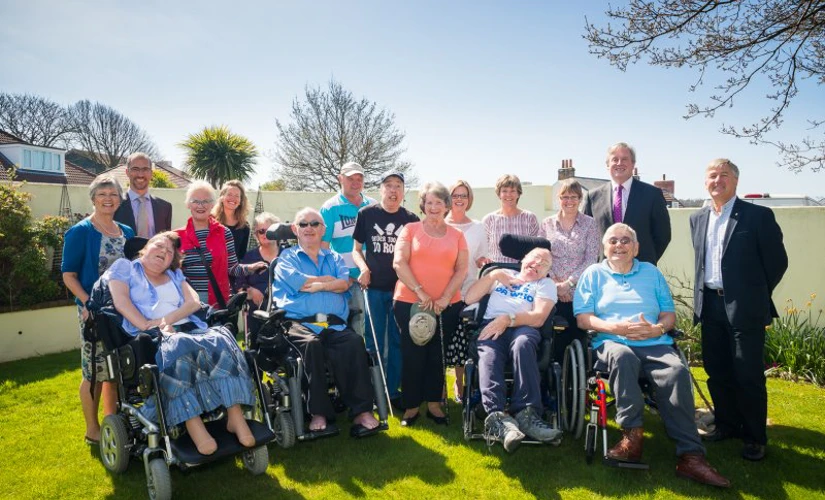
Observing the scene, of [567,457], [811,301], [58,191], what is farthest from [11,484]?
[811,301]

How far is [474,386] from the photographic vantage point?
3201mm

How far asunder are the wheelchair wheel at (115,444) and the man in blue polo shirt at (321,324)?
0.99 metres

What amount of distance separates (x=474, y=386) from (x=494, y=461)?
0.44m

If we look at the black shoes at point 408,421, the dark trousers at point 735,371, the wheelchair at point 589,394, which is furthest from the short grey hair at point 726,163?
the black shoes at point 408,421

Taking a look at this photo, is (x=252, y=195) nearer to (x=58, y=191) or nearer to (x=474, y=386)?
(x=58, y=191)

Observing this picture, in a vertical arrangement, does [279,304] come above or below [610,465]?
above

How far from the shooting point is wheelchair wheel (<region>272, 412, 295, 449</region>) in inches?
124

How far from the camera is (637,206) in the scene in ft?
11.9

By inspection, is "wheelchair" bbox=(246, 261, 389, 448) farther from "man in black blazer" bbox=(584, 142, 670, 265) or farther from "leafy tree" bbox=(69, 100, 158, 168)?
"leafy tree" bbox=(69, 100, 158, 168)

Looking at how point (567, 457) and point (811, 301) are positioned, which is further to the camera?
point (811, 301)

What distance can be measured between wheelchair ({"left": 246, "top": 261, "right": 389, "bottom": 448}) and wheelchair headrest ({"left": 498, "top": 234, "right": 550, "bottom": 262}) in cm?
122

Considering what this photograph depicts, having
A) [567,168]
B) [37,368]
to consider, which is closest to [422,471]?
[37,368]

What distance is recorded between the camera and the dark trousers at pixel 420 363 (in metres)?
3.52

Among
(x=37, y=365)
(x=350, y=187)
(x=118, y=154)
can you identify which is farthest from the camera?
(x=118, y=154)
